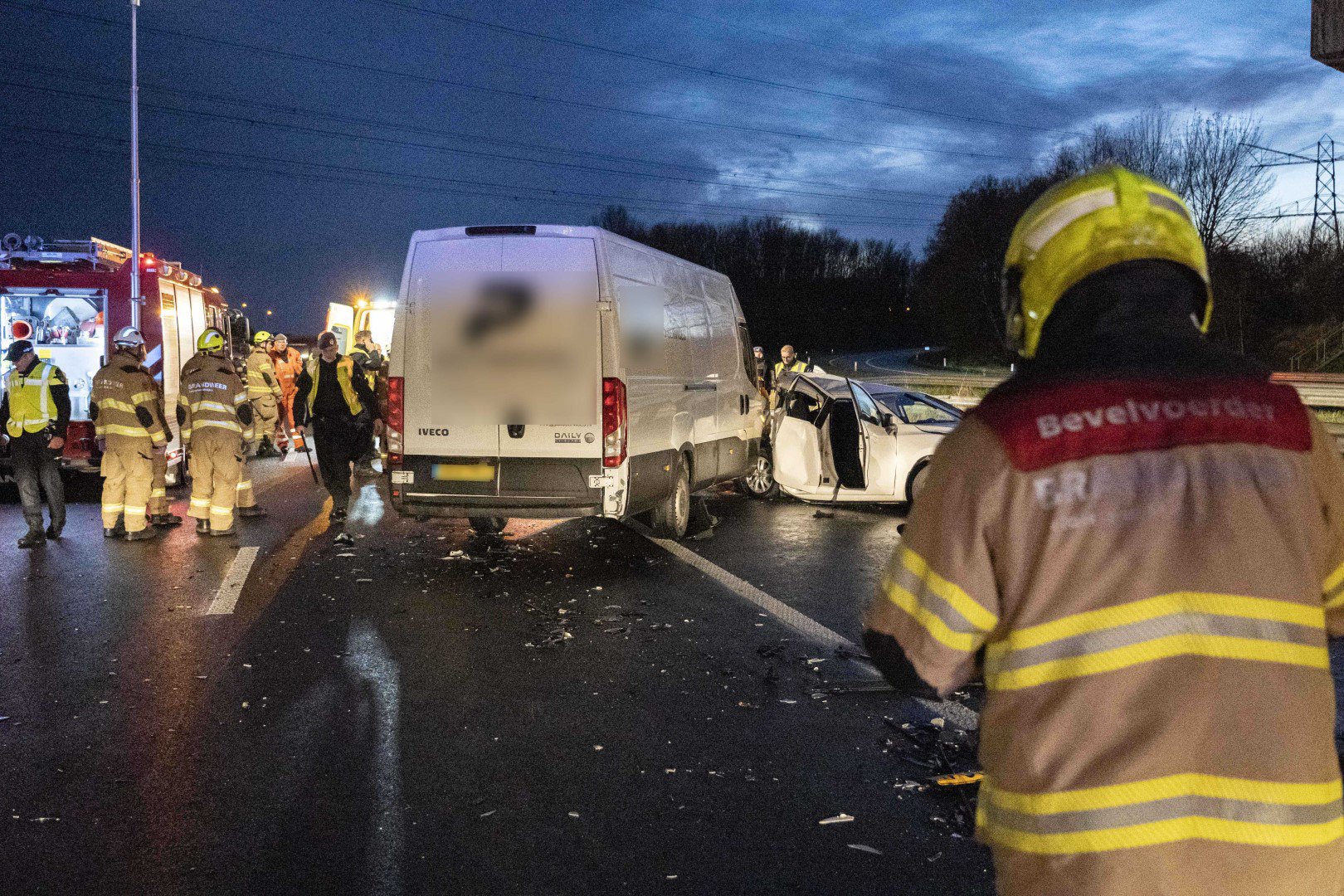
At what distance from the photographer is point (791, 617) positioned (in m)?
7.35

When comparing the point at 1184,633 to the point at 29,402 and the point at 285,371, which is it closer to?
the point at 29,402

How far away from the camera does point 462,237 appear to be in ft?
28.9

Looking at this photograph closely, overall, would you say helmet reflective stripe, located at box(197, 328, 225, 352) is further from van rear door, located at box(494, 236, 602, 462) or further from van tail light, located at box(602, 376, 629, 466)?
van tail light, located at box(602, 376, 629, 466)

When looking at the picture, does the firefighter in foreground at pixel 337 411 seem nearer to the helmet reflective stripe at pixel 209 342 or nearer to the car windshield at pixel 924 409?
the helmet reflective stripe at pixel 209 342

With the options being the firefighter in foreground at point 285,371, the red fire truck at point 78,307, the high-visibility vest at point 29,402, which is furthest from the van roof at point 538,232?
the firefighter in foreground at point 285,371

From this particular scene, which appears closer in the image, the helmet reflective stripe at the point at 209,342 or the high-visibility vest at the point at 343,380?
the helmet reflective stripe at the point at 209,342

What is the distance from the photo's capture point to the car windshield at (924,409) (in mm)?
11914

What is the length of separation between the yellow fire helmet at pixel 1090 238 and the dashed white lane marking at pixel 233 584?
6681mm

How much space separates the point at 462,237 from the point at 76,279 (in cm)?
738

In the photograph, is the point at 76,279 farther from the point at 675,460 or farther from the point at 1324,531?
the point at 1324,531

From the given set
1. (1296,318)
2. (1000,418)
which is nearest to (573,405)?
(1000,418)

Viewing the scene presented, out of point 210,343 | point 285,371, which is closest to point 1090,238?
point 210,343

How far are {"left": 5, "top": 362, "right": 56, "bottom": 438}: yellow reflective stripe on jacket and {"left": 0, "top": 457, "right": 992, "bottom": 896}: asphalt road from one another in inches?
68.0

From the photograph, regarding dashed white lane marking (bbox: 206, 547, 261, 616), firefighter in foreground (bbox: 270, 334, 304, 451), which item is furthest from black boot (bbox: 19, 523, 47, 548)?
firefighter in foreground (bbox: 270, 334, 304, 451)
